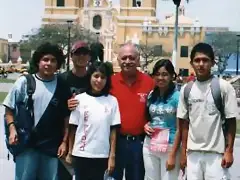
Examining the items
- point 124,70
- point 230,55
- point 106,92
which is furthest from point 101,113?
point 230,55

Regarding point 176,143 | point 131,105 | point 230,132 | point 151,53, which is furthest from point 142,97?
point 151,53

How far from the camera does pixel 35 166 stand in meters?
4.93

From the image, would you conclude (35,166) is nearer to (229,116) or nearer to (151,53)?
(229,116)

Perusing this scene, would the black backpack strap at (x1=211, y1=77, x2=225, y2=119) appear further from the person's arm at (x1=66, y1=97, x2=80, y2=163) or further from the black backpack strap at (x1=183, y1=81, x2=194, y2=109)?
the person's arm at (x1=66, y1=97, x2=80, y2=163)

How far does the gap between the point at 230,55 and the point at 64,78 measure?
2734 inches

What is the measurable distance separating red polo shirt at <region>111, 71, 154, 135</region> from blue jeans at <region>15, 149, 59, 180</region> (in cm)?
71

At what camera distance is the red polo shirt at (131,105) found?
5266 mm

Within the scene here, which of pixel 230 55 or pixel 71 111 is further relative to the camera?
pixel 230 55

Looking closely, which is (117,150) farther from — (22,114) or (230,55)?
(230,55)

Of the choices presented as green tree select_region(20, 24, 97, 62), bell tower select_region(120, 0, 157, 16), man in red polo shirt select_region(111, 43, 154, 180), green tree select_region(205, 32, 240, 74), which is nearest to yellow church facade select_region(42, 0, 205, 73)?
bell tower select_region(120, 0, 157, 16)

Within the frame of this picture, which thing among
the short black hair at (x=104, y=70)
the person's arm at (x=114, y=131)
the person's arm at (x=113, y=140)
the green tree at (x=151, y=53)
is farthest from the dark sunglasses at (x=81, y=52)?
the green tree at (x=151, y=53)

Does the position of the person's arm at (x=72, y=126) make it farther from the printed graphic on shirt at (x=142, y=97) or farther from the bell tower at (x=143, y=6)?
the bell tower at (x=143, y=6)

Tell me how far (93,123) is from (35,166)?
1.94 ft

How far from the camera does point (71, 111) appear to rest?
5020mm
